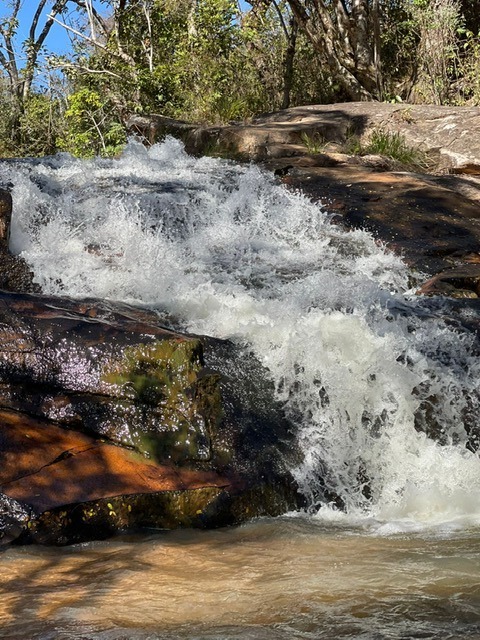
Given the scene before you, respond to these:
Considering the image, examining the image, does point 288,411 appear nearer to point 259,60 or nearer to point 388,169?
point 388,169

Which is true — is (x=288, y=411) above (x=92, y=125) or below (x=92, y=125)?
below

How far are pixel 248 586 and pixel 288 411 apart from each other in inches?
77.8

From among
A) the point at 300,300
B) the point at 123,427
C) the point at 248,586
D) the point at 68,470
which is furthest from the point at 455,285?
the point at 248,586

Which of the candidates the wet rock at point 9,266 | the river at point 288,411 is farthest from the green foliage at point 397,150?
the wet rock at point 9,266

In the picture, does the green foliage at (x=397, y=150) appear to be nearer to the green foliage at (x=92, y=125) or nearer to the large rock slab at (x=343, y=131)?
the large rock slab at (x=343, y=131)

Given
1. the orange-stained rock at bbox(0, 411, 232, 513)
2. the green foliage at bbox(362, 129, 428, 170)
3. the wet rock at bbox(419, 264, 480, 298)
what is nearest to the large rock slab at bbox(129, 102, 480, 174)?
the green foliage at bbox(362, 129, 428, 170)

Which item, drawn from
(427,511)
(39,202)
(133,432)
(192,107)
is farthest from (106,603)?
(192,107)

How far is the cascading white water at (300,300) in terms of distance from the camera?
4871 mm

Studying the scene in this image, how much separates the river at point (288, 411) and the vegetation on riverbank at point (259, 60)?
5.68m

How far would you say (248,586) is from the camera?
10.5 feet

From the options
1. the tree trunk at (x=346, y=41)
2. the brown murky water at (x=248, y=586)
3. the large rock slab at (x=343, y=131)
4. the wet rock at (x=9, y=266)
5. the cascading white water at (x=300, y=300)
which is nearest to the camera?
the brown murky water at (x=248, y=586)

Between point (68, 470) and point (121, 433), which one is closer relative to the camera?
point (68, 470)

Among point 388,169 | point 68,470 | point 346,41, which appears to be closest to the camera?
point 68,470

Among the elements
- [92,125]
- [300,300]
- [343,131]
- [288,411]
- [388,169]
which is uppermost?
[92,125]
